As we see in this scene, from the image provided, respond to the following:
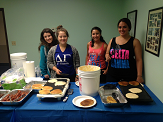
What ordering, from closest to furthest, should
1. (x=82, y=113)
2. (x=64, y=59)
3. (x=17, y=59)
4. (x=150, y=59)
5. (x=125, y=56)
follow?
(x=82, y=113) < (x=150, y=59) < (x=125, y=56) < (x=64, y=59) < (x=17, y=59)

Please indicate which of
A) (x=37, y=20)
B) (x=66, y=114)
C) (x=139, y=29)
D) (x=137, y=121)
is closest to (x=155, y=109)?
(x=137, y=121)

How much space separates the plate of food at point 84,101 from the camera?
1130 mm

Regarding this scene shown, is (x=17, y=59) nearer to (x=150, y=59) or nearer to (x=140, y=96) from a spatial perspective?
(x=140, y=96)

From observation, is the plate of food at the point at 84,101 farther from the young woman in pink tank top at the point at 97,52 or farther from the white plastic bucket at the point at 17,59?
the white plastic bucket at the point at 17,59

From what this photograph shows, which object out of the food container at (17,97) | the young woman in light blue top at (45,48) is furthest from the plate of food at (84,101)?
the young woman in light blue top at (45,48)

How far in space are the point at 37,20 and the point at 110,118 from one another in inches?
114

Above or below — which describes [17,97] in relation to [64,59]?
below

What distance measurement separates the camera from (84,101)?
1190 millimetres

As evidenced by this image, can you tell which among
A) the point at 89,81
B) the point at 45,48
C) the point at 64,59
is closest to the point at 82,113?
the point at 89,81

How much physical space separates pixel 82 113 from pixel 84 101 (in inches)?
4.8

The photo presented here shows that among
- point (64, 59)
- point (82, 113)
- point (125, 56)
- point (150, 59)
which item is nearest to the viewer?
point (82, 113)

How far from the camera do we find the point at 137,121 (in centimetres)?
109

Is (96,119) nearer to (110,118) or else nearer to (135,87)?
(110,118)

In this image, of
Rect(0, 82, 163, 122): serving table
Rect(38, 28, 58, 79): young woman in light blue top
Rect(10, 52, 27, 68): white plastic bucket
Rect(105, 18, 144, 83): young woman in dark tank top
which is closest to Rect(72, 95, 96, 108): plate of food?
Rect(0, 82, 163, 122): serving table
